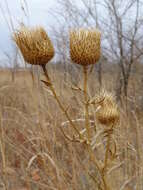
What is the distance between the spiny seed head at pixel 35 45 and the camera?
677mm

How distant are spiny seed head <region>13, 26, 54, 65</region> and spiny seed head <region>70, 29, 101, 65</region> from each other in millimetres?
52

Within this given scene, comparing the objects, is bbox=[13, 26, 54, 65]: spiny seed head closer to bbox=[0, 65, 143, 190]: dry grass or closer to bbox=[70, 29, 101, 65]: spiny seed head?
bbox=[70, 29, 101, 65]: spiny seed head

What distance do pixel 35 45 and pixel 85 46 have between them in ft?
0.36

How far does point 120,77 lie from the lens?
512 cm

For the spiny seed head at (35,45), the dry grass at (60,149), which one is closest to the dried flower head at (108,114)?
the dry grass at (60,149)

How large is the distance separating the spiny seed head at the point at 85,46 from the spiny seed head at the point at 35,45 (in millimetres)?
52

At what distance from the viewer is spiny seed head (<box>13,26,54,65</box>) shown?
0.68 metres

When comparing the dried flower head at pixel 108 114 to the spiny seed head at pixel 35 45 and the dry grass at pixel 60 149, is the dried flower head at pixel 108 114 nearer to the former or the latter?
the dry grass at pixel 60 149

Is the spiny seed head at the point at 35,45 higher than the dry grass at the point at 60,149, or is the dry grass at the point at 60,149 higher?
the spiny seed head at the point at 35,45

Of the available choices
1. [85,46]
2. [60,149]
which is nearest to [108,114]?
[85,46]

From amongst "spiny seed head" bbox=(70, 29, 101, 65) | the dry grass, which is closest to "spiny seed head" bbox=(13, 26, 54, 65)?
"spiny seed head" bbox=(70, 29, 101, 65)

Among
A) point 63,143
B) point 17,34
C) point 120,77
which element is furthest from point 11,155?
point 120,77

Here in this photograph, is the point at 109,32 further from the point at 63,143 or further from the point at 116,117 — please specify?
the point at 116,117

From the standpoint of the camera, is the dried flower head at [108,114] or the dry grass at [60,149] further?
the dry grass at [60,149]
